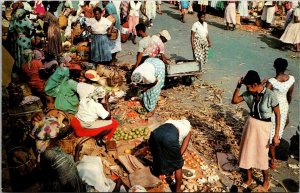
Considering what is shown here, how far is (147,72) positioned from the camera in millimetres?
7238

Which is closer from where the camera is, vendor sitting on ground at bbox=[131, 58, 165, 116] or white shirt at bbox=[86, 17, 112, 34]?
vendor sitting on ground at bbox=[131, 58, 165, 116]

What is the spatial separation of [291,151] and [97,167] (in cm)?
374

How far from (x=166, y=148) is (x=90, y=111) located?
192 centimetres

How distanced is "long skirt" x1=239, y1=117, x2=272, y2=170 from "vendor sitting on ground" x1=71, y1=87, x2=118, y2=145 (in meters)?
2.56

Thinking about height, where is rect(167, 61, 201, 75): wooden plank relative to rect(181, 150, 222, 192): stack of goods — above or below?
above

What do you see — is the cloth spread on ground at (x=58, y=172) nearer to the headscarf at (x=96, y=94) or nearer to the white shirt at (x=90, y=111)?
the white shirt at (x=90, y=111)

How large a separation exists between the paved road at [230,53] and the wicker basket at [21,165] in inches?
196

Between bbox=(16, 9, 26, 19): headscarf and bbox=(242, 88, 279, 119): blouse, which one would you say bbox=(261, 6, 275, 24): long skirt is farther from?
bbox=(242, 88, 279, 119): blouse

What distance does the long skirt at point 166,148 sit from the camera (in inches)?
201

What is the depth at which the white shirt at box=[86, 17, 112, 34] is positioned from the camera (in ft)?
32.4

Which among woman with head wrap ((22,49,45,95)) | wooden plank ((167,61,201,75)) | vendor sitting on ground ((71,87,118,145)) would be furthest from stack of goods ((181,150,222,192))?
woman with head wrap ((22,49,45,95))

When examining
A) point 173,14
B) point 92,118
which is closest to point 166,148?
point 92,118

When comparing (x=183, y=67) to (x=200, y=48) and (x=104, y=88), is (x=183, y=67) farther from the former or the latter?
(x=104, y=88)

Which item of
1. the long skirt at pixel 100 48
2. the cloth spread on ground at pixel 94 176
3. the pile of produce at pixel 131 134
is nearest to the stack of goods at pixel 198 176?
the pile of produce at pixel 131 134
